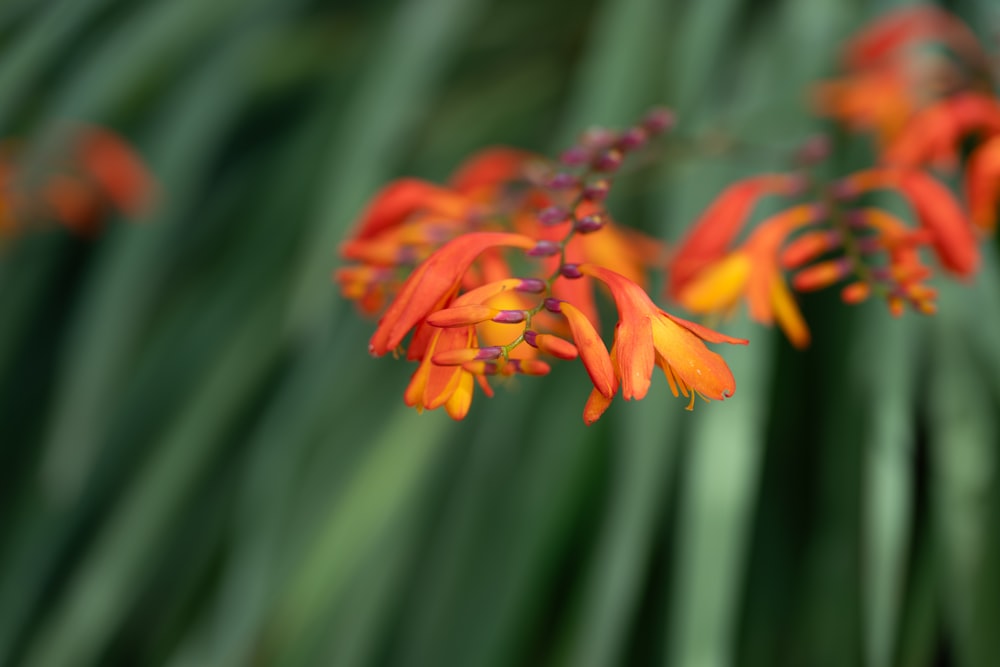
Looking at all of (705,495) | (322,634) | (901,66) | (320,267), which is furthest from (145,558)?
(901,66)

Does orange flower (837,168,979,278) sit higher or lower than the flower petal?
higher

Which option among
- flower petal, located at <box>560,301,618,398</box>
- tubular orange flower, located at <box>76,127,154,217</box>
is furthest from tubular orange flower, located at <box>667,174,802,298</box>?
tubular orange flower, located at <box>76,127,154,217</box>

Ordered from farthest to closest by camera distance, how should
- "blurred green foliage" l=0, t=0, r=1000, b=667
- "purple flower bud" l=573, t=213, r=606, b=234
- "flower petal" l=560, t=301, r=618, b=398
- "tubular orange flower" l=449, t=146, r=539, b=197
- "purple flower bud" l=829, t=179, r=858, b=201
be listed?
"blurred green foliage" l=0, t=0, r=1000, b=667
"tubular orange flower" l=449, t=146, r=539, b=197
"purple flower bud" l=829, t=179, r=858, b=201
"purple flower bud" l=573, t=213, r=606, b=234
"flower petal" l=560, t=301, r=618, b=398

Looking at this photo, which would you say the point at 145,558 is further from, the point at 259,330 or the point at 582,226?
the point at 582,226

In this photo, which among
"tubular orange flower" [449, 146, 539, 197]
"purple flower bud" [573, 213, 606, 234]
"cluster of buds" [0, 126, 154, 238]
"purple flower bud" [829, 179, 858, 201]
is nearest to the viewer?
"purple flower bud" [573, 213, 606, 234]

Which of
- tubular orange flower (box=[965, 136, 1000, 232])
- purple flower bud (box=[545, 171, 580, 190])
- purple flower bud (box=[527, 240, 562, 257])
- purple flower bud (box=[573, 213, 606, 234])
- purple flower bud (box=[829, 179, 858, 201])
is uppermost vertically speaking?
tubular orange flower (box=[965, 136, 1000, 232])

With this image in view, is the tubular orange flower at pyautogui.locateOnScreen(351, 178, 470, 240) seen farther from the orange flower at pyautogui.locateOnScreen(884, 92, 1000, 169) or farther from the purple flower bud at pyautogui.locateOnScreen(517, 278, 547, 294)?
the orange flower at pyautogui.locateOnScreen(884, 92, 1000, 169)

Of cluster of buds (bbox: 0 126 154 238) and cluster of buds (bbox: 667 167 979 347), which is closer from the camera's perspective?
cluster of buds (bbox: 667 167 979 347)

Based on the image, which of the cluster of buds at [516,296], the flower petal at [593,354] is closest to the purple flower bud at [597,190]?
the cluster of buds at [516,296]
